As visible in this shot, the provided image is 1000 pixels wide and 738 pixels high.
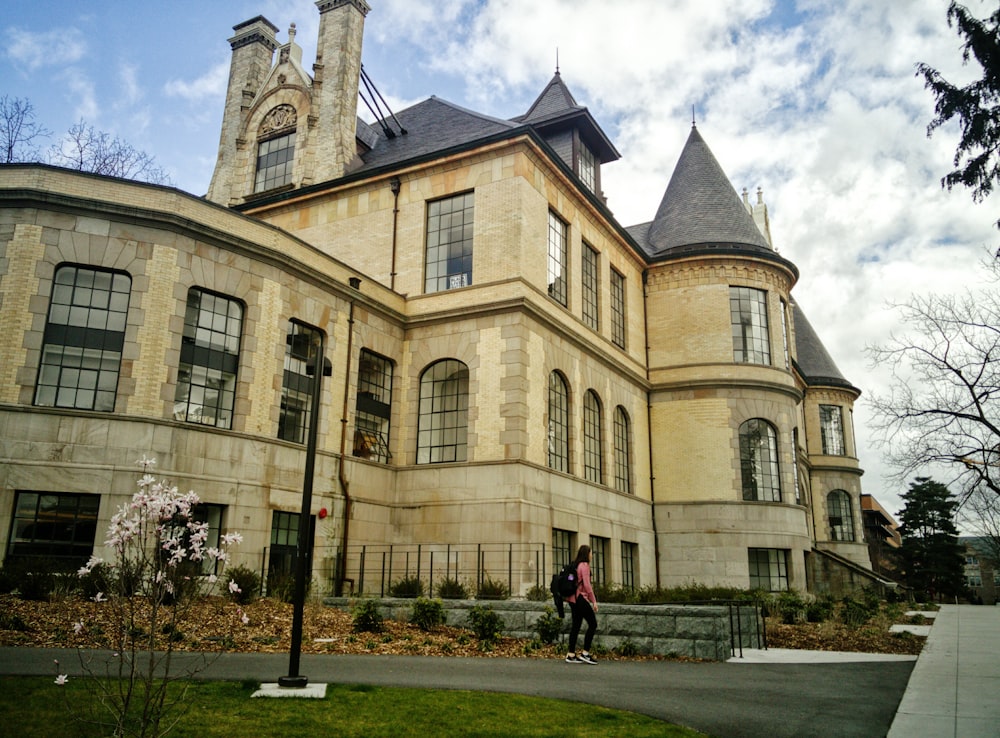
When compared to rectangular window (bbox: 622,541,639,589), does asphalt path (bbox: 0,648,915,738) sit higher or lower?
lower

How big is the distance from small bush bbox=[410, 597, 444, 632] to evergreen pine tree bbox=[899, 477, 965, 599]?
57.2 m

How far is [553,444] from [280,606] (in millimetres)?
10785

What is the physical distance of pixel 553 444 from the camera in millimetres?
25266

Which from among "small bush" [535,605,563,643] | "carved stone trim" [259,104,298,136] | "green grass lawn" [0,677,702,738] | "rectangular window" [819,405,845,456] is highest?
"carved stone trim" [259,104,298,136]

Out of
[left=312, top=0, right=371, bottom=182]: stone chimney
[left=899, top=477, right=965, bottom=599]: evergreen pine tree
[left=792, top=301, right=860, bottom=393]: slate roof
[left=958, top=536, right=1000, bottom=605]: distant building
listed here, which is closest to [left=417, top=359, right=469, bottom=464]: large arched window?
[left=312, top=0, right=371, bottom=182]: stone chimney

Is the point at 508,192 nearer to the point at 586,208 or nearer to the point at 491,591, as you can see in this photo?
the point at 586,208

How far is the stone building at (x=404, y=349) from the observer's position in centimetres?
1823

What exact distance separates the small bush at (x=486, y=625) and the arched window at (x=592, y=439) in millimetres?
12088

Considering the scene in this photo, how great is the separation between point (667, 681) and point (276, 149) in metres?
25.7

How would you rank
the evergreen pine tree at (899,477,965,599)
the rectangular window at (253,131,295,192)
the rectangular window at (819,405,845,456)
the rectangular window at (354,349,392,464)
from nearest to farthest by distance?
1. the rectangular window at (354,349,392,464)
2. the rectangular window at (253,131,295,192)
3. the rectangular window at (819,405,845,456)
4. the evergreen pine tree at (899,477,965,599)

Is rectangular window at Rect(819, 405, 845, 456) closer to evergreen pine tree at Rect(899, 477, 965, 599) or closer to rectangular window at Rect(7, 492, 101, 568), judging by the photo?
evergreen pine tree at Rect(899, 477, 965, 599)

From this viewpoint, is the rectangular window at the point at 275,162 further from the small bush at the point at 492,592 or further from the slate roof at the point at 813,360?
the slate roof at the point at 813,360

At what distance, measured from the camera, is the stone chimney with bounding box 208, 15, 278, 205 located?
31531mm

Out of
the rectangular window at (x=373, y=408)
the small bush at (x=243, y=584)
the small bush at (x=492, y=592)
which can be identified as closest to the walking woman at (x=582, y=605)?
the small bush at (x=492, y=592)
